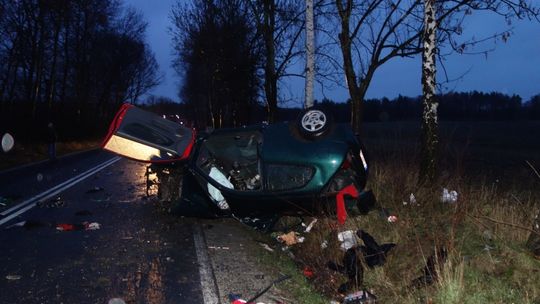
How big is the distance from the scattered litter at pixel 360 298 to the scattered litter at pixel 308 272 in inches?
36.5

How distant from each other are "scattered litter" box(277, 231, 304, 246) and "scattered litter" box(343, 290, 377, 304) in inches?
93.8

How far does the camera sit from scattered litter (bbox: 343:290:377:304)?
4.34 meters

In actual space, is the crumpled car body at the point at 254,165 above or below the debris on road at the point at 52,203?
above

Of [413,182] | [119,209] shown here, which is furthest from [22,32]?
[413,182]

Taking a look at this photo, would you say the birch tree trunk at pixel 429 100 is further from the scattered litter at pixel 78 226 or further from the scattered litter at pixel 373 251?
the scattered litter at pixel 78 226

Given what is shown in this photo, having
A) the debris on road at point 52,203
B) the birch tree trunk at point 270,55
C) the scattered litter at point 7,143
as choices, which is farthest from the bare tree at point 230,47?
the debris on road at point 52,203

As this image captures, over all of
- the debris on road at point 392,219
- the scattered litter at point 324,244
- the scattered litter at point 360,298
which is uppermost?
the debris on road at point 392,219

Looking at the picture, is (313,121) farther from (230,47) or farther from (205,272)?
(230,47)

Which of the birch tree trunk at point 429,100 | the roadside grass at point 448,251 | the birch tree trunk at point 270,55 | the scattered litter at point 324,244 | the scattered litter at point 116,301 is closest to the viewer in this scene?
the roadside grass at point 448,251

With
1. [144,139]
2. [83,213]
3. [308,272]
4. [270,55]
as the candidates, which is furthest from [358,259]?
[270,55]

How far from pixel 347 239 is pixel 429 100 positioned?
3.76 m

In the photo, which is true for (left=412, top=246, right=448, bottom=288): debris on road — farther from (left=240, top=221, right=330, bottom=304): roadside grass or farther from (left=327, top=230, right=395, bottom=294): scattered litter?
(left=240, top=221, right=330, bottom=304): roadside grass

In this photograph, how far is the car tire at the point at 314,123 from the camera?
6.53 meters

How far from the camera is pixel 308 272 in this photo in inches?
219
